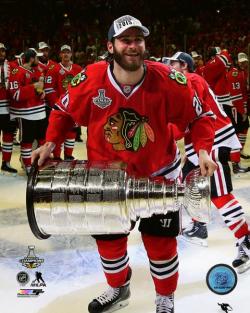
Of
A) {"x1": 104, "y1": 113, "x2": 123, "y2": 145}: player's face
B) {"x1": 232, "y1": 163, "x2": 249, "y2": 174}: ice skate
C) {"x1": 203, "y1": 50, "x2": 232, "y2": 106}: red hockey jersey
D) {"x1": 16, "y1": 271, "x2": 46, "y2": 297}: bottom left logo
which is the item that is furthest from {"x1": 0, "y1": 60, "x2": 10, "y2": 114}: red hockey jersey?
{"x1": 104, "y1": 113, "x2": 123, "y2": 145}: player's face

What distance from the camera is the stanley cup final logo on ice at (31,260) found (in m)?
A: 3.13

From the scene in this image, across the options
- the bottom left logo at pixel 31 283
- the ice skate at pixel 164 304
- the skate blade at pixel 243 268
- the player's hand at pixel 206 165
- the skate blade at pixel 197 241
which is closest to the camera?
the player's hand at pixel 206 165

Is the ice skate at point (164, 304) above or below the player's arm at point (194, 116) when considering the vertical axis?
below

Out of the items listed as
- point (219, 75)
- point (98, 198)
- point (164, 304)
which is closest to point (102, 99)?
point (98, 198)

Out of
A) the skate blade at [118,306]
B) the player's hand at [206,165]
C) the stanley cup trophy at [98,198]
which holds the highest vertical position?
the player's hand at [206,165]

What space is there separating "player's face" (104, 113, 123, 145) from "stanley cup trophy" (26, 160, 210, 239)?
0.21m

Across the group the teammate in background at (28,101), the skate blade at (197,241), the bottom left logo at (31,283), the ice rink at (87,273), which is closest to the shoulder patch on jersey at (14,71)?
the teammate in background at (28,101)

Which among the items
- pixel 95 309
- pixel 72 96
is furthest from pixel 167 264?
pixel 72 96

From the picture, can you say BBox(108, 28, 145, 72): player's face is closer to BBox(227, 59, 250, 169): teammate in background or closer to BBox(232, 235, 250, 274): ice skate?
BBox(232, 235, 250, 274): ice skate

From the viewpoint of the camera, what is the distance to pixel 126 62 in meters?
2.16

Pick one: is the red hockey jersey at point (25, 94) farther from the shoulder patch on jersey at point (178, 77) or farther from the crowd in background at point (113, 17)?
the crowd in background at point (113, 17)

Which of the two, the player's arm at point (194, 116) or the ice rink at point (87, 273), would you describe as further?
the ice rink at point (87, 273)

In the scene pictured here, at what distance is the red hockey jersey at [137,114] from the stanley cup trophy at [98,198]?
0.21 meters

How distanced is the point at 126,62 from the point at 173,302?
3.58 ft
